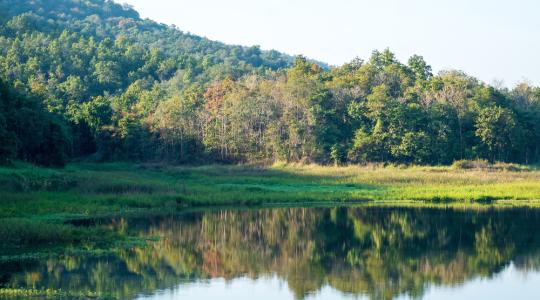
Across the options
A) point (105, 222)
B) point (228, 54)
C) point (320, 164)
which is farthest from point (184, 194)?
point (228, 54)

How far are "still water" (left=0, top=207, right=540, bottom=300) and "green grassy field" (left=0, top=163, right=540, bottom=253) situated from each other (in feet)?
7.51

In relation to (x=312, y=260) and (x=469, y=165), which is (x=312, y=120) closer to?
(x=469, y=165)

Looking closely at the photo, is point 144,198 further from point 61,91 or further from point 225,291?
point 61,91

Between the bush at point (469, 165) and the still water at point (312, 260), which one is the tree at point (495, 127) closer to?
the bush at point (469, 165)

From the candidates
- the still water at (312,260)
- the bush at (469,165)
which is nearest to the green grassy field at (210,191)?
the bush at (469,165)

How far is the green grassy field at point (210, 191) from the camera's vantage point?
96.9ft

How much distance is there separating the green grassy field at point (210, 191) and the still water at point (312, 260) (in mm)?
2289

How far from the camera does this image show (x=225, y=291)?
22.2 meters

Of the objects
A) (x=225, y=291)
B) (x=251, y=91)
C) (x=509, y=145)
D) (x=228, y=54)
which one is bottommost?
(x=225, y=291)

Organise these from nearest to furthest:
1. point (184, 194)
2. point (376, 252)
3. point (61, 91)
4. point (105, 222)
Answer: point (376, 252) < point (105, 222) < point (184, 194) < point (61, 91)

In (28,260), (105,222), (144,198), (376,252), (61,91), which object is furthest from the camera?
(61,91)

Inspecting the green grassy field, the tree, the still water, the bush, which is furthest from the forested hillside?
the still water

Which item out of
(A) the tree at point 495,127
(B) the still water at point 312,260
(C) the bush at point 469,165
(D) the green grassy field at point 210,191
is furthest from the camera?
(A) the tree at point 495,127

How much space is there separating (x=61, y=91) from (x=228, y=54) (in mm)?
77989
